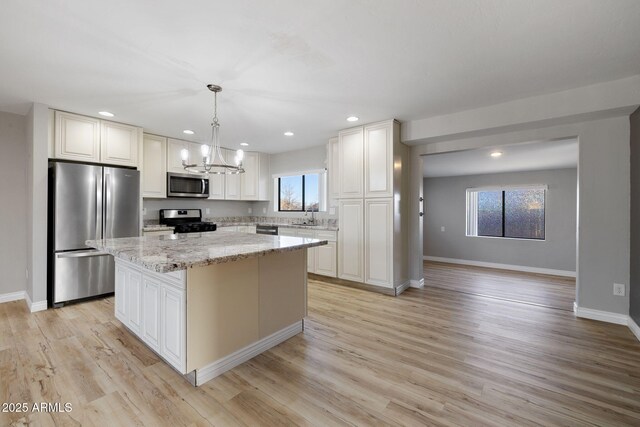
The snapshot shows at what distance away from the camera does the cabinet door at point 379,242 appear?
391cm

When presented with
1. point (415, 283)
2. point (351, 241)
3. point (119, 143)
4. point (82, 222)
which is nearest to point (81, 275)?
point (82, 222)

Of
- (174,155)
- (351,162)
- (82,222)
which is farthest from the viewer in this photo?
(174,155)

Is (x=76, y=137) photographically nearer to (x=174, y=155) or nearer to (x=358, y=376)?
(x=174, y=155)

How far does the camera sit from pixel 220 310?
2.07 m

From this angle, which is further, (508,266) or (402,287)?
(508,266)

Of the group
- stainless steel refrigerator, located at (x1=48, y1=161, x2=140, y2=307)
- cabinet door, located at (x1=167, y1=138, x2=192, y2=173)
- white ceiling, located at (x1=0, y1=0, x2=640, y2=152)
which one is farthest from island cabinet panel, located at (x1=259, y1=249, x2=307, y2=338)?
cabinet door, located at (x1=167, y1=138, x2=192, y2=173)

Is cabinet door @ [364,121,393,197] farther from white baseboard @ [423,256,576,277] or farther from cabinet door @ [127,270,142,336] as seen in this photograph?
white baseboard @ [423,256,576,277]

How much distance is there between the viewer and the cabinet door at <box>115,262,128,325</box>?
105 inches

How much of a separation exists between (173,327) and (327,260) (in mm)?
2889

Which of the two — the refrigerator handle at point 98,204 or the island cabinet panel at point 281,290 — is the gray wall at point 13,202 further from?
the island cabinet panel at point 281,290

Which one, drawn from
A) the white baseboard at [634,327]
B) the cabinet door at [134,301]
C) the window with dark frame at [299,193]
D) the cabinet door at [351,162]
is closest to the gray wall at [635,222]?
the white baseboard at [634,327]

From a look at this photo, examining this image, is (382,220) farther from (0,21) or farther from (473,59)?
(0,21)

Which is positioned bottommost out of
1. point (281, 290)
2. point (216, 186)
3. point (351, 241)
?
point (281, 290)

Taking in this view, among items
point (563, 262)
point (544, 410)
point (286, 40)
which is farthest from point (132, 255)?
point (563, 262)
